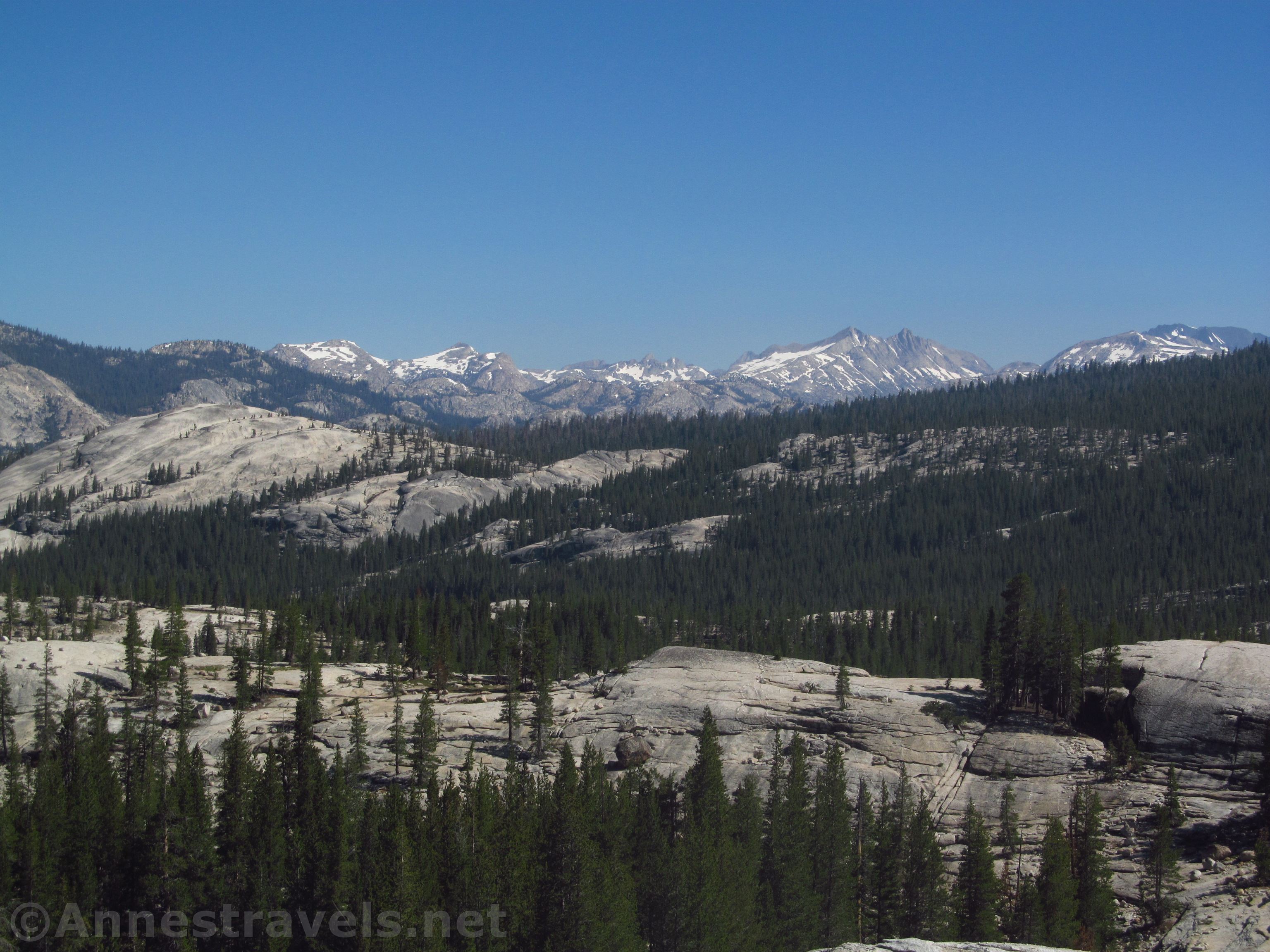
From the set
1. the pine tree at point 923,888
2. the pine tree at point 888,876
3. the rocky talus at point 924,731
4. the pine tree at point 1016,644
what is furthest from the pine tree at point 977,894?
the pine tree at point 1016,644

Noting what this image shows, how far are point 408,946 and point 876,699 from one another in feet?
204

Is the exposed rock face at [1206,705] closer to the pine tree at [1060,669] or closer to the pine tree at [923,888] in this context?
the pine tree at [1060,669]

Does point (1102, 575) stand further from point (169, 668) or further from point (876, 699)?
point (169, 668)

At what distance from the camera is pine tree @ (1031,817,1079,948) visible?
62094 mm

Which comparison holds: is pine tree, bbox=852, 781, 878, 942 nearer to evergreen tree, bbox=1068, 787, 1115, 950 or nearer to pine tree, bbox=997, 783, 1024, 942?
pine tree, bbox=997, 783, 1024, 942

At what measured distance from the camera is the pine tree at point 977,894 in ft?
205

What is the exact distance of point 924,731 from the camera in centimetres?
9756

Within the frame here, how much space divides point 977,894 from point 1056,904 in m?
4.80

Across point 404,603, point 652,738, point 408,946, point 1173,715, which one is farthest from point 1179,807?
point 404,603

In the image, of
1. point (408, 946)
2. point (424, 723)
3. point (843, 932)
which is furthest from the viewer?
point (424, 723)

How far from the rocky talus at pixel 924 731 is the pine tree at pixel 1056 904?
614cm

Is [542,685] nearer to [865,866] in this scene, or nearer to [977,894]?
[865,866]

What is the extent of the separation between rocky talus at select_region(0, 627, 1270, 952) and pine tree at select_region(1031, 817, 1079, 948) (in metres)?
6.14

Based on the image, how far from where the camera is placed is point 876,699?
10262 centimetres
